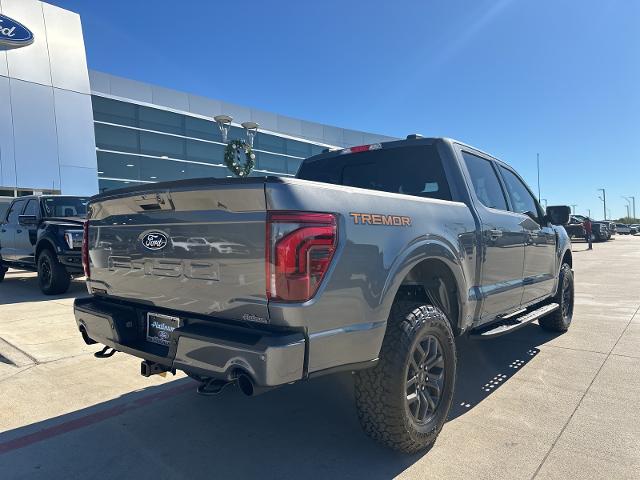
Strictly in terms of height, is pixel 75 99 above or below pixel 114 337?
above

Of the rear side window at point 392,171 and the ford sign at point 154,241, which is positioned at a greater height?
the rear side window at point 392,171

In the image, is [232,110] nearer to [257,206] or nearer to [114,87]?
[114,87]

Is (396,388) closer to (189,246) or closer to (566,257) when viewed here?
(189,246)

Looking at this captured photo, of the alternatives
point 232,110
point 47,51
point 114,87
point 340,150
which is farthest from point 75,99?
point 340,150

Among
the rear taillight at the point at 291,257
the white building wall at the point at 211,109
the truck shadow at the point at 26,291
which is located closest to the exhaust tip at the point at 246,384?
the rear taillight at the point at 291,257

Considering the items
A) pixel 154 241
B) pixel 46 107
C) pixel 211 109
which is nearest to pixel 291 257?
pixel 154 241

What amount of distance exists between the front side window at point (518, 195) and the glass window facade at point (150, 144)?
22752 millimetres

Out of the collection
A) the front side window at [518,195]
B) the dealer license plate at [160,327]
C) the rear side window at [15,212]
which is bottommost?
the dealer license plate at [160,327]

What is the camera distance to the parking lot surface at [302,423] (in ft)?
8.48

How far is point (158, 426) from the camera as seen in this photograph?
10.3ft

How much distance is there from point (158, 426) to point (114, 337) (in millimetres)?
790

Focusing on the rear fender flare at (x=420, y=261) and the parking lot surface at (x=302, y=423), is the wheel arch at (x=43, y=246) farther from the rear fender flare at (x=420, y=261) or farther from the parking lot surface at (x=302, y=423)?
the rear fender flare at (x=420, y=261)

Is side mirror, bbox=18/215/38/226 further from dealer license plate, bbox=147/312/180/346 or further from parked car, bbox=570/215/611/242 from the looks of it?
parked car, bbox=570/215/611/242

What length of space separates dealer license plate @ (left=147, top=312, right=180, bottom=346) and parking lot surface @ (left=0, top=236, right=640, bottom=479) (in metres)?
0.70
